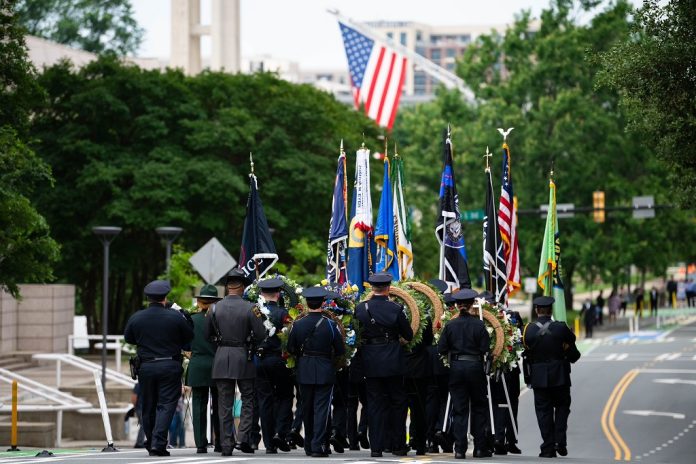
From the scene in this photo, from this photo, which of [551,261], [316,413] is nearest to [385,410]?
[316,413]

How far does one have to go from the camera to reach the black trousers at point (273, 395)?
1808cm

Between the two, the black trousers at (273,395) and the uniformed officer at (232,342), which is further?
the black trousers at (273,395)

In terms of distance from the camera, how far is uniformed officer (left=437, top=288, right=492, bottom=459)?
57.7 ft

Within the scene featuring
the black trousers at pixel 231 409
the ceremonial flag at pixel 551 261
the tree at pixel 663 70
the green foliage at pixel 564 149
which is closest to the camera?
the black trousers at pixel 231 409

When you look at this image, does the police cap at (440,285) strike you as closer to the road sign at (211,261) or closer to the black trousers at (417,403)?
the black trousers at (417,403)

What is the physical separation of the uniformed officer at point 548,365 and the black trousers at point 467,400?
140 centimetres

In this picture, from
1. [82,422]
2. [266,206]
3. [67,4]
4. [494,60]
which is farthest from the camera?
[67,4]

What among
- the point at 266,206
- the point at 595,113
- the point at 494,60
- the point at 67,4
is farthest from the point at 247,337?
the point at 67,4

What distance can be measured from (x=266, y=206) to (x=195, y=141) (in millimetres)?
3452

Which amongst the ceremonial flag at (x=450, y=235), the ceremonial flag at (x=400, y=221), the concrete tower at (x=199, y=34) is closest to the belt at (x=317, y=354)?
the ceremonial flag at (x=450, y=235)

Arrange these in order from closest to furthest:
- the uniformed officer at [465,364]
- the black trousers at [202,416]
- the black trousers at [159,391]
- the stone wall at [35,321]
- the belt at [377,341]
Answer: the black trousers at [159,391] < the belt at [377,341] < the uniformed officer at [465,364] < the black trousers at [202,416] < the stone wall at [35,321]

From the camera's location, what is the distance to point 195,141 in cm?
5509

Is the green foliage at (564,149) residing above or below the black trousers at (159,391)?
above

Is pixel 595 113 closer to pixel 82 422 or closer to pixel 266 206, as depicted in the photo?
pixel 266 206
